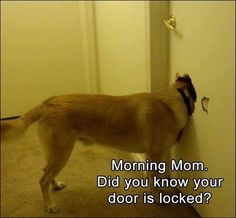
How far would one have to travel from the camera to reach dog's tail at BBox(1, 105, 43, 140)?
164 centimetres

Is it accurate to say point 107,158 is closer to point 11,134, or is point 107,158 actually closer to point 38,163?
point 38,163

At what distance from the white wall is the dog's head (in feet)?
0.74

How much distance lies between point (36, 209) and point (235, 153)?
41.9 inches

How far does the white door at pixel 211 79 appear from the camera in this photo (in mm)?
1276

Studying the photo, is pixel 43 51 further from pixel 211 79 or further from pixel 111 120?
pixel 211 79

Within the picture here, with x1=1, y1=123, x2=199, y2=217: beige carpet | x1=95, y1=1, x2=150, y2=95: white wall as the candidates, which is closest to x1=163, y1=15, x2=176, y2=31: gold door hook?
x1=95, y1=1, x2=150, y2=95: white wall

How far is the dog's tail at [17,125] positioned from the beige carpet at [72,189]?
432mm

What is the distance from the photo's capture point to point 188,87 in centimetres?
157

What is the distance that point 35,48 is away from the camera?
2.85 meters

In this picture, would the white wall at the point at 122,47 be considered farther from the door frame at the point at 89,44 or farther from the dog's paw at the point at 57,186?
the dog's paw at the point at 57,186

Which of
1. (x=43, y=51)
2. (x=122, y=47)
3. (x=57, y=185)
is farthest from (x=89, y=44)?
(x=57, y=185)

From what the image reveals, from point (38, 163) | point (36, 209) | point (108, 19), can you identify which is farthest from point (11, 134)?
point (108, 19)

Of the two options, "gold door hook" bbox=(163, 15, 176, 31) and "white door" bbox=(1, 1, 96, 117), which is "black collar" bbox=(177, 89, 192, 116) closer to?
"gold door hook" bbox=(163, 15, 176, 31)

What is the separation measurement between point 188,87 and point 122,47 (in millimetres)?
814
